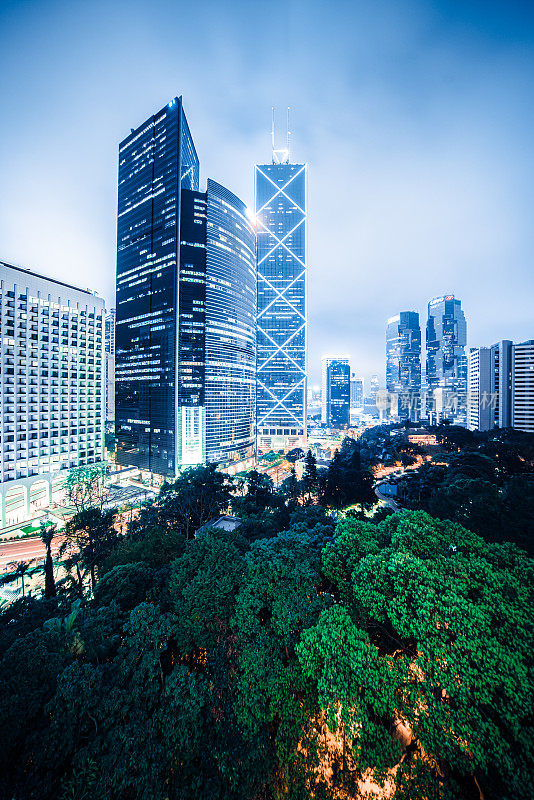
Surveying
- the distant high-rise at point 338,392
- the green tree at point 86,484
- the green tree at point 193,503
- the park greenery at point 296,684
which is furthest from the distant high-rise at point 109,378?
the distant high-rise at point 338,392

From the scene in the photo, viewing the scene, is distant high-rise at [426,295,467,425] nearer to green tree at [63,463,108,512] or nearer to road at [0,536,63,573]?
green tree at [63,463,108,512]

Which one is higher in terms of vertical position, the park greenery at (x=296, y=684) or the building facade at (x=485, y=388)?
the building facade at (x=485, y=388)

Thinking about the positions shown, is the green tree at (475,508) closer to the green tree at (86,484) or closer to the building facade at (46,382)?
the green tree at (86,484)

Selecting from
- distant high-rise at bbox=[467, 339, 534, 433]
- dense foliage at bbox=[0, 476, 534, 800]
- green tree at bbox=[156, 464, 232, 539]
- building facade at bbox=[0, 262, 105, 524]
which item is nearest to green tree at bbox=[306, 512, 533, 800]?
dense foliage at bbox=[0, 476, 534, 800]

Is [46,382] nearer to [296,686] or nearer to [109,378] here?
[296,686]

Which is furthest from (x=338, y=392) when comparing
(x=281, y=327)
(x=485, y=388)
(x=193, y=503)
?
(x=193, y=503)

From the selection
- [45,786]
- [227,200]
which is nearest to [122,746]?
[45,786]

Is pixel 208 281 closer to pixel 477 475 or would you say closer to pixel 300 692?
pixel 477 475
